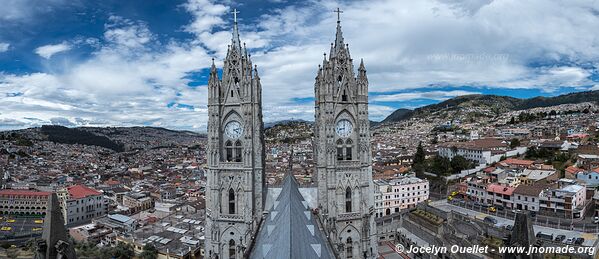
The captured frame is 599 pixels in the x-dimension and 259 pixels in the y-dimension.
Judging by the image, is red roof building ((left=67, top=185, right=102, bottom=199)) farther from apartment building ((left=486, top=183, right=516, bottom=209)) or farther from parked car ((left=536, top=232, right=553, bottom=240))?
parked car ((left=536, top=232, right=553, bottom=240))

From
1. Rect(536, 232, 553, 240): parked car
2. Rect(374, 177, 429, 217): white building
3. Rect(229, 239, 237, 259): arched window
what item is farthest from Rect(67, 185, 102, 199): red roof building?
Rect(536, 232, 553, 240): parked car

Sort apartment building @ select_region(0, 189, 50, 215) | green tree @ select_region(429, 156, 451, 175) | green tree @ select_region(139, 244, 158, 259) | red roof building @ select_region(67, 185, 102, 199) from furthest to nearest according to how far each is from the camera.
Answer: apartment building @ select_region(0, 189, 50, 215) → green tree @ select_region(429, 156, 451, 175) → red roof building @ select_region(67, 185, 102, 199) → green tree @ select_region(139, 244, 158, 259)

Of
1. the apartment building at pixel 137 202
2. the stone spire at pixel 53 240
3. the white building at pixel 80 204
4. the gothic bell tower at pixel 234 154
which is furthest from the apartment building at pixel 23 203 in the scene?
the stone spire at pixel 53 240

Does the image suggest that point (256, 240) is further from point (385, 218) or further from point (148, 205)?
point (148, 205)

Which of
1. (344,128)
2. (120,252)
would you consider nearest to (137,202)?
(120,252)

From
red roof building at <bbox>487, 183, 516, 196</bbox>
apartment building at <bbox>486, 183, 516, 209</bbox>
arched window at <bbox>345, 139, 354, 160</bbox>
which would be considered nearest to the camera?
arched window at <bbox>345, 139, 354, 160</bbox>

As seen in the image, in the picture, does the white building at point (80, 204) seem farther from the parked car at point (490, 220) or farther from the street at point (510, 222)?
the parked car at point (490, 220)
